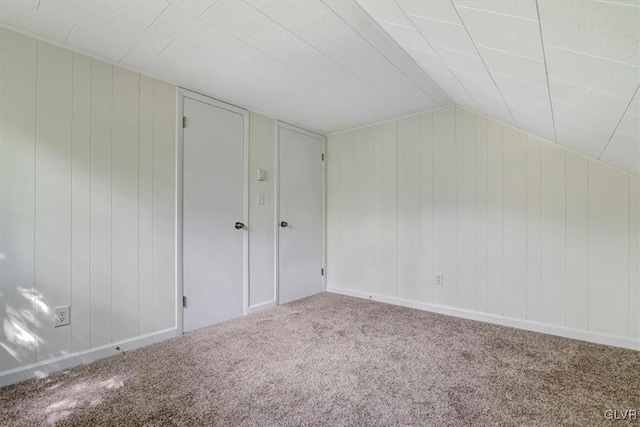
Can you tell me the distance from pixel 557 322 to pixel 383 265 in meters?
1.59

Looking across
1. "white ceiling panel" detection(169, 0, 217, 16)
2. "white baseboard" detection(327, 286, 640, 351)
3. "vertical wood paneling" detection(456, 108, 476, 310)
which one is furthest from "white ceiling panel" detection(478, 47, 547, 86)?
"white baseboard" detection(327, 286, 640, 351)

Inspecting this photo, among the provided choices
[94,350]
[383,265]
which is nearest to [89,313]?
[94,350]

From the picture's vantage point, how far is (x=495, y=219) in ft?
8.88

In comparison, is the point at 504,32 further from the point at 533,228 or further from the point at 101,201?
the point at 101,201

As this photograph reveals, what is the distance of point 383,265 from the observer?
339 cm

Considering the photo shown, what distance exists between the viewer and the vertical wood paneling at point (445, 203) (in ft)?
9.59

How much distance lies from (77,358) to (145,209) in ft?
3.51

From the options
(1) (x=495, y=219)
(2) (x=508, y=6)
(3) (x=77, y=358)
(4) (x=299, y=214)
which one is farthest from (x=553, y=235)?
(3) (x=77, y=358)

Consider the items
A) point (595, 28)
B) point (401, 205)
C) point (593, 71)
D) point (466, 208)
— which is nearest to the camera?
point (595, 28)

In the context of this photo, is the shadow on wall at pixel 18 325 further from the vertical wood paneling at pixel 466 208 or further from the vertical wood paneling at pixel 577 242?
the vertical wood paneling at pixel 577 242

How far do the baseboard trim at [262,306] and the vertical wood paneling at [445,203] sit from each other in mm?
1711

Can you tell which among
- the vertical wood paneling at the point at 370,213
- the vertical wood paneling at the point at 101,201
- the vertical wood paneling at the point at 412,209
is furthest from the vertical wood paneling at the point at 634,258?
the vertical wood paneling at the point at 101,201

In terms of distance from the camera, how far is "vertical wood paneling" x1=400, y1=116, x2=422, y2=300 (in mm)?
3139

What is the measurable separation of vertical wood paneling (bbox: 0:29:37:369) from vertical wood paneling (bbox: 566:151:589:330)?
381 centimetres
